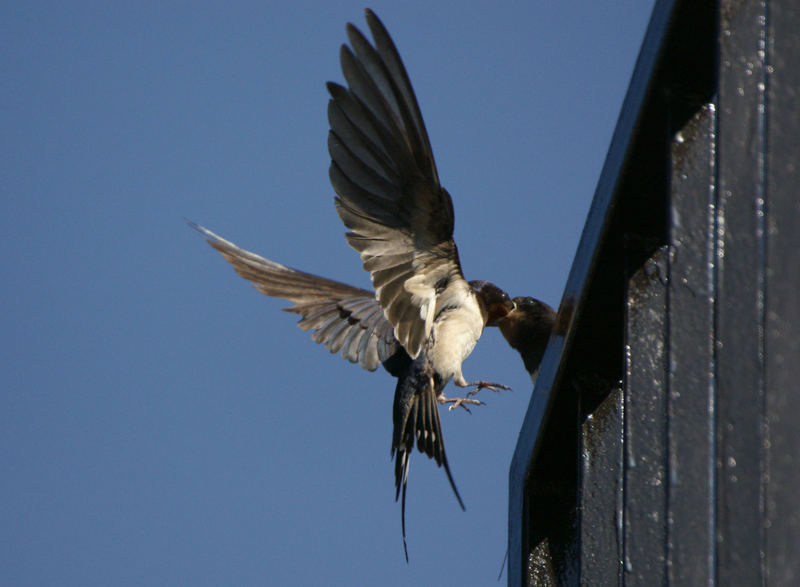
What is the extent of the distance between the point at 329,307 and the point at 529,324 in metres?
0.76

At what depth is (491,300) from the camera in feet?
12.9

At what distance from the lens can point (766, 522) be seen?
0.64 metres

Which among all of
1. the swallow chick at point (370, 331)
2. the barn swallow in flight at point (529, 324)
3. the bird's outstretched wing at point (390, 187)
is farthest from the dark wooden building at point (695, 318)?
the barn swallow in flight at point (529, 324)

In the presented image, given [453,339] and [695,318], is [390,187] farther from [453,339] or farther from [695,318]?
[695,318]

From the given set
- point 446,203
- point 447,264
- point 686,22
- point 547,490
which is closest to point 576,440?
point 547,490

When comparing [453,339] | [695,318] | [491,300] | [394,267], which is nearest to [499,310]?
[491,300]

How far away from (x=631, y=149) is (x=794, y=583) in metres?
0.46

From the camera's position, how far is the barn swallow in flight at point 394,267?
2.37 metres

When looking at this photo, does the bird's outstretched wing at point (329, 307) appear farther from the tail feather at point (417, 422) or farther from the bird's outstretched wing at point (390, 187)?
the bird's outstretched wing at point (390, 187)

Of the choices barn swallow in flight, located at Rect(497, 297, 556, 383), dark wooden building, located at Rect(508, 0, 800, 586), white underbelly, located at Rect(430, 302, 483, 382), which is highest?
barn swallow in flight, located at Rect(497, 297, 556, 383)

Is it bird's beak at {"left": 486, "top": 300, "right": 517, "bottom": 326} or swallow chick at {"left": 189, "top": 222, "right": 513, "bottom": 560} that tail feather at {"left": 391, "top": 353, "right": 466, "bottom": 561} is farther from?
bird's beak at {"left": 486, "top": 300, "right": 517, "bottom": 326}

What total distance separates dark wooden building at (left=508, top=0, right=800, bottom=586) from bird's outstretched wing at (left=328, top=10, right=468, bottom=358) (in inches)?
39.0

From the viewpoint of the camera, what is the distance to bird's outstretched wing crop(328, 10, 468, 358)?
2.26 meters

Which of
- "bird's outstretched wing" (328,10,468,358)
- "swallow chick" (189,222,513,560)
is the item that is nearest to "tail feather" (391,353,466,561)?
"swallow chick" (189,222,513,560)
